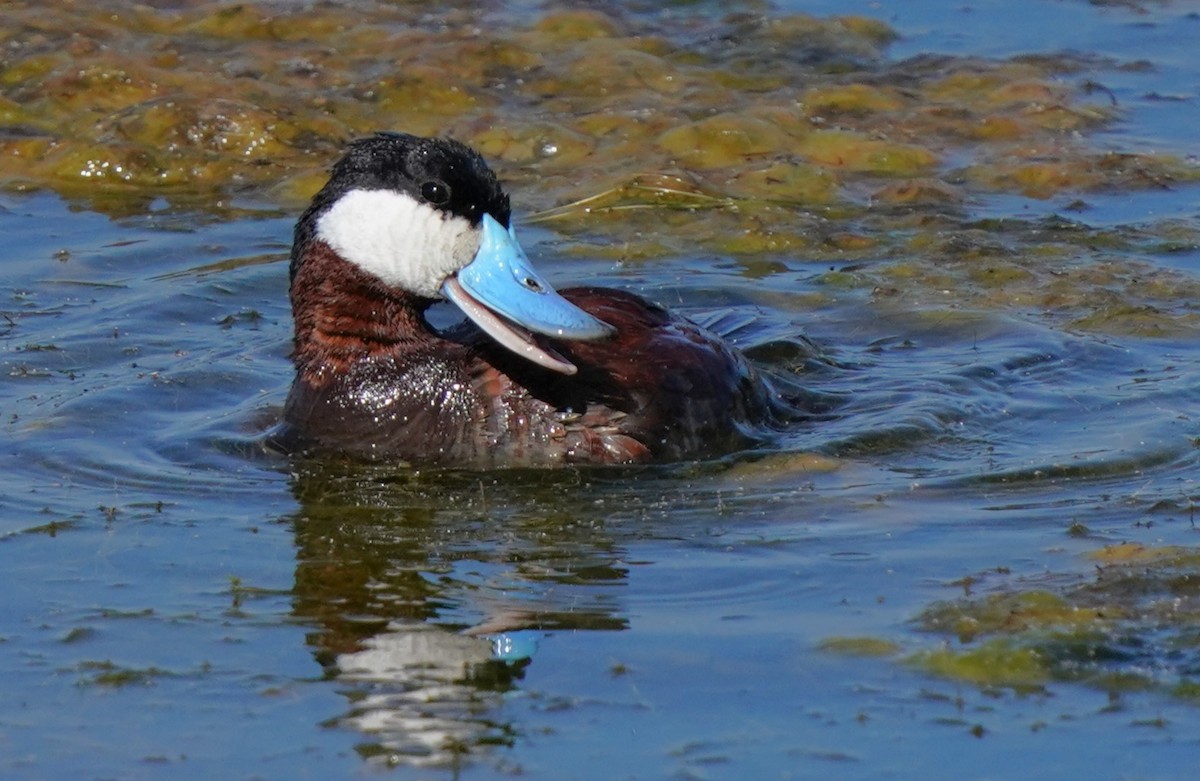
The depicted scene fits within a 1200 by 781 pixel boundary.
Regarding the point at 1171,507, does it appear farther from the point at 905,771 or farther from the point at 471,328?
the point at 471,328

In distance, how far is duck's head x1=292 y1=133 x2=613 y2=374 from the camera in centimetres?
604

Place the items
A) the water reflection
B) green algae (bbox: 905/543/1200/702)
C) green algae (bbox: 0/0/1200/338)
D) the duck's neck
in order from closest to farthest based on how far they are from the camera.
Answer: 1. the water reflection
2. green algae (bbox: 905/543/1200/702)
3. the duck's neck
4. green algae (bbox: 0/0/1200/338)

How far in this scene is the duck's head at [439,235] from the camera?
19.8ft

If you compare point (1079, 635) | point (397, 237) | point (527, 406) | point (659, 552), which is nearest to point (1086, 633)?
point (1079, 635)

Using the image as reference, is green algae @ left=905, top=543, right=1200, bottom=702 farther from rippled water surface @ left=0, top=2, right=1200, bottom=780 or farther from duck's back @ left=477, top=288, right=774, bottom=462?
duck's back @ left=477, top=288, right=774, bottom=462

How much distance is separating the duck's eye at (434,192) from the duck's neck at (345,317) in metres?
0.32

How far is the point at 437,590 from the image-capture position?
5098 mm

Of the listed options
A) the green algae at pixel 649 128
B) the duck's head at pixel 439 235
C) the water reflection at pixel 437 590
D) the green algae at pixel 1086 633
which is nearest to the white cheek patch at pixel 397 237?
the duck's head at pixel 439 235

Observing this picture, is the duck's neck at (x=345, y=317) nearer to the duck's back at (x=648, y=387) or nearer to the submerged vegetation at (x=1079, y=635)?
the duck's back at (x=648, y=387)

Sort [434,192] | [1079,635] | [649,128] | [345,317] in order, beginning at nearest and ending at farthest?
1. [1079,635]
2. [434,192]
3. [345,317]
4. [649,128]

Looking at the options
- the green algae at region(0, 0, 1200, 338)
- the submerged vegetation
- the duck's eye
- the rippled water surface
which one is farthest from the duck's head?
the green algae at region(0, 0, 1200, 338)

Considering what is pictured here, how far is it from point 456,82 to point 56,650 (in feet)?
19.9

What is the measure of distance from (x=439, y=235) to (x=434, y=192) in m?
0.13

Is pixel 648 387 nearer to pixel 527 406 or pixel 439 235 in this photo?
pixel 527 406
